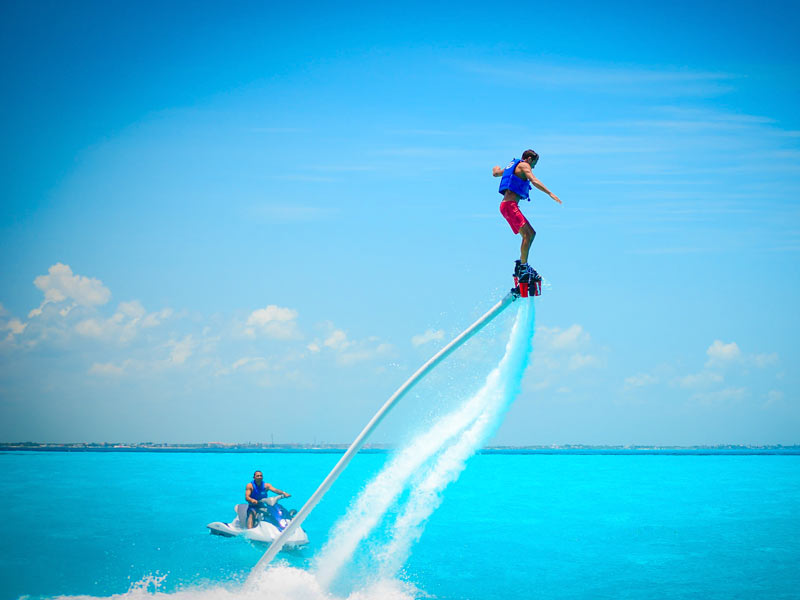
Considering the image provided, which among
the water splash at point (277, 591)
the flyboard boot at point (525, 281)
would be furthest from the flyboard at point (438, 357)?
the water splash at point (277, 591)

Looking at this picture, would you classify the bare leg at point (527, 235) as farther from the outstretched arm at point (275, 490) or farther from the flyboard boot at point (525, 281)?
the outstretched arm at point (275, 490)

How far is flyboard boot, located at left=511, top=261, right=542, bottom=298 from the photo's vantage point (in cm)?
1534

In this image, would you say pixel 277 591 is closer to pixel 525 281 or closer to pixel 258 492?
pixel 258 492

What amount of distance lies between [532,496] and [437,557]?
160ft

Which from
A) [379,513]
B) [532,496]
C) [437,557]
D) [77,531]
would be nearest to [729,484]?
[532,496]

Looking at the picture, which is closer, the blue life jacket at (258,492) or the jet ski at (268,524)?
the blue life jacket at (258,492)

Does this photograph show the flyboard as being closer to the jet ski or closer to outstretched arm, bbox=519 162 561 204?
outstretched arm, bbox=519 162 561 204

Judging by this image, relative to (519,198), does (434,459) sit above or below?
below

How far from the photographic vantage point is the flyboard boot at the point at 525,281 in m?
15.3

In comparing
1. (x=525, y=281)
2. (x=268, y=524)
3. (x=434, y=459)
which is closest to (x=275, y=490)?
(x=268, y=524)

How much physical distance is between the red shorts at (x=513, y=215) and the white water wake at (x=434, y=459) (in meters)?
2.53

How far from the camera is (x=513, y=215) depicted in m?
15.4

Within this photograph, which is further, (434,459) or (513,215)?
(434,459)

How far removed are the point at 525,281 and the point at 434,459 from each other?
772cm
